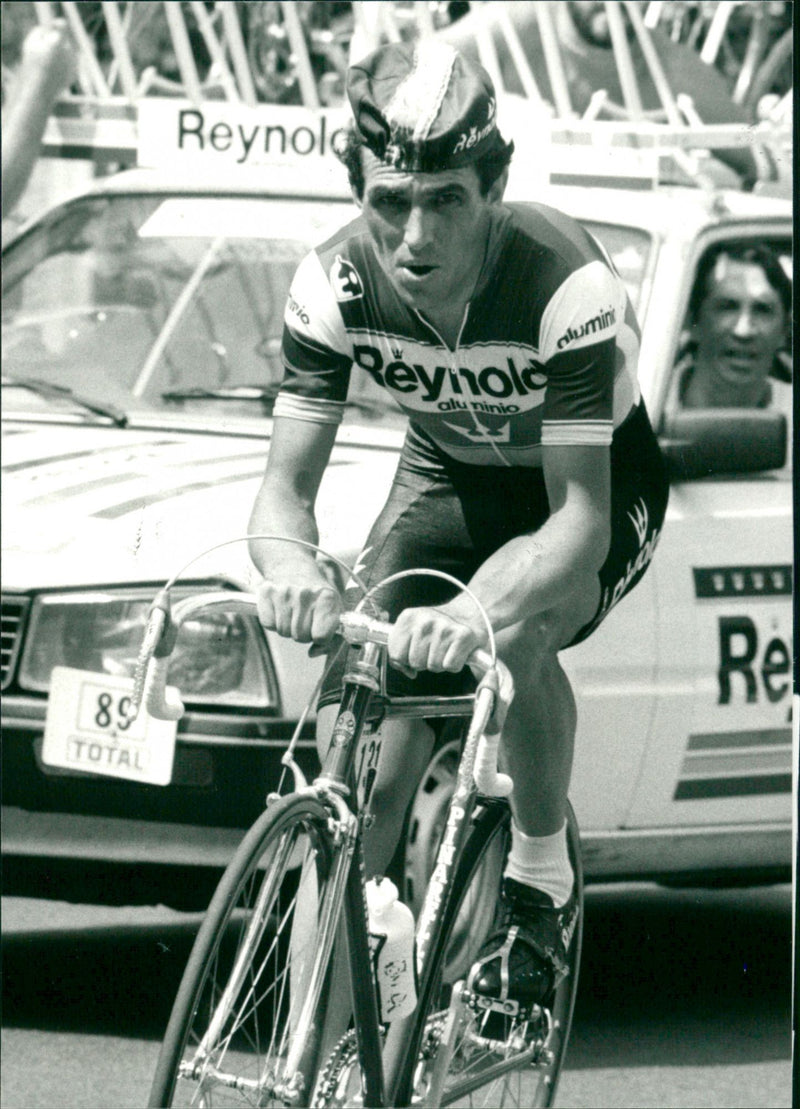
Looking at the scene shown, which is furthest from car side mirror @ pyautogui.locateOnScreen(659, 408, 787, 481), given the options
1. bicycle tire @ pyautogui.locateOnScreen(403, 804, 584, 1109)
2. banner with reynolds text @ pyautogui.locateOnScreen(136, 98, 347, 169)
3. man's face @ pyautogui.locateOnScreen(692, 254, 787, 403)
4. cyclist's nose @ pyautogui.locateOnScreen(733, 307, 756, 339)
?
bicycle tire @ pyautogui.locateOnScreen(403, 804, 584, 1109)

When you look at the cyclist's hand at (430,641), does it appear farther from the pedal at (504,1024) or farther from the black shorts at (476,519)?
the pedal at (504,1024)

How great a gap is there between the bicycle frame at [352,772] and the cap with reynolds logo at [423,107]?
2.35 ft

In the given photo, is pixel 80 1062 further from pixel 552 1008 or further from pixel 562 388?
pixel 562 388

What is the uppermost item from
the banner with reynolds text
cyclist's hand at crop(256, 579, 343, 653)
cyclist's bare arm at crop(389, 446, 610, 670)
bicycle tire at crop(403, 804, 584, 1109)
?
the banner with reynolds text

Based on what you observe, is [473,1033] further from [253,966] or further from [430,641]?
[430,641]

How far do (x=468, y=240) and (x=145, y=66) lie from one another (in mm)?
3531

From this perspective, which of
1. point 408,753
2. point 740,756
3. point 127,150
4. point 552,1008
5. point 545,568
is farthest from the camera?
point 127,150

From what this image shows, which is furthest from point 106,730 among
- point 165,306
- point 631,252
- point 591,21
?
point 591,21

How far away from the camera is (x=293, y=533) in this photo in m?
3.85

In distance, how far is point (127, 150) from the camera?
6.19 m

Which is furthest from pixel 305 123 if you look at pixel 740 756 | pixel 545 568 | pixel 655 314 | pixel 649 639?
pixel 545 568

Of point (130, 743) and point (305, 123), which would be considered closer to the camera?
point (130, 743)

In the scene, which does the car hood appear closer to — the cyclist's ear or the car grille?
the car grille

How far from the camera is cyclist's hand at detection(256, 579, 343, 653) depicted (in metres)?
3.61
